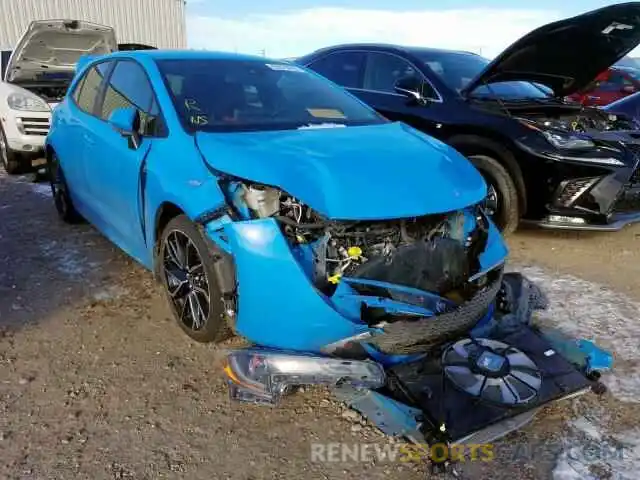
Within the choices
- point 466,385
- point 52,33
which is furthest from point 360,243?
point 52,33

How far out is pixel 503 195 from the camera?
4.75 meters

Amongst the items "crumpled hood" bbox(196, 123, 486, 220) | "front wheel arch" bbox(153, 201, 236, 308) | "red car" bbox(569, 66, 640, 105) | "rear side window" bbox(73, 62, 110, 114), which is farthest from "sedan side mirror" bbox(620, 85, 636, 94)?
"front wheel arch" bbox(153, 201, 236, 308)

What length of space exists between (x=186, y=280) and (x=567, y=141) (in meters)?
3.20

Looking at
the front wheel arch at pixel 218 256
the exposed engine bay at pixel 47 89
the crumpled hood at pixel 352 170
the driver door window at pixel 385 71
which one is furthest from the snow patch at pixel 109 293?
the exposed engine bay at pixel 47 89

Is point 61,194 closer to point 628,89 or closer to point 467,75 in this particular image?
point 467,75

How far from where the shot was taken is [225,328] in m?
2.99

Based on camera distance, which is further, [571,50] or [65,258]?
[571,50]

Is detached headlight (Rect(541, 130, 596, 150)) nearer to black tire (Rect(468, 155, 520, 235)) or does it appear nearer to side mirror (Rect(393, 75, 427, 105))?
black tire (Rect(468, 155, 520, 235))

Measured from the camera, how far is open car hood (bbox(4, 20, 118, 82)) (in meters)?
7.76

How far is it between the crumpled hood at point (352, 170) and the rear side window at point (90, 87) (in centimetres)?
169

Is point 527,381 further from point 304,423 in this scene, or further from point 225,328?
point 225,328

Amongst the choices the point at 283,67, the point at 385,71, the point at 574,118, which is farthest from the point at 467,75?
the point at 283,67

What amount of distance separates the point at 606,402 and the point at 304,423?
1479 millimetres

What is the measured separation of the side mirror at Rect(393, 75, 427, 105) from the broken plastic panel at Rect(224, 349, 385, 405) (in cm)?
346
